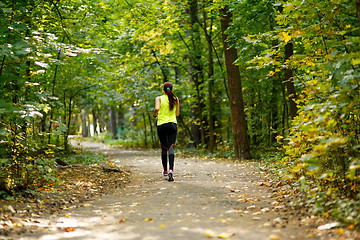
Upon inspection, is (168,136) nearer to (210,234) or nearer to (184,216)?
(184,216)

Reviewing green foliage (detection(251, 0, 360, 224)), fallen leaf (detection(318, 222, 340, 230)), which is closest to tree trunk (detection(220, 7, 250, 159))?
green foliage (detection(251, 0, 360, 224))

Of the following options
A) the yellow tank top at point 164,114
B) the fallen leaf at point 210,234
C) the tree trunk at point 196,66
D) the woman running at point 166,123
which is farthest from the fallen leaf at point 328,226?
the tree trunk at point 196,66

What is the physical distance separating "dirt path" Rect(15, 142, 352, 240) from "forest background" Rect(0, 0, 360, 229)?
2.04 ft

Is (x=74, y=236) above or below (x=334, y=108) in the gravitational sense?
below

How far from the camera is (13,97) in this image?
6953 millimetres

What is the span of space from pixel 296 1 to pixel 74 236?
4.76 metres

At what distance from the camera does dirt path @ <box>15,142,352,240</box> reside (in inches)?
159

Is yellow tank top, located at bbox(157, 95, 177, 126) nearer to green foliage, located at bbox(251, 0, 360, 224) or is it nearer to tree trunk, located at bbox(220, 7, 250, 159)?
green foliage, located at bbox(251, 0, 360, 224)

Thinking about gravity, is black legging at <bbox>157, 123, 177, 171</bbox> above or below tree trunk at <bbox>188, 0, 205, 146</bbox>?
below

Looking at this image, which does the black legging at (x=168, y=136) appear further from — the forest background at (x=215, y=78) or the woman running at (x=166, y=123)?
the forest background at (x=215, y=78)

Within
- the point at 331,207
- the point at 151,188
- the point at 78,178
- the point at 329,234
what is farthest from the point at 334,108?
the point at 78,178

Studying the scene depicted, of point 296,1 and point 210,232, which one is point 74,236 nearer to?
→ point 210,232

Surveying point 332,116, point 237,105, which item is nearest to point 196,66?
point 237,105

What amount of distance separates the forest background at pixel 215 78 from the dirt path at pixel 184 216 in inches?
24.5
